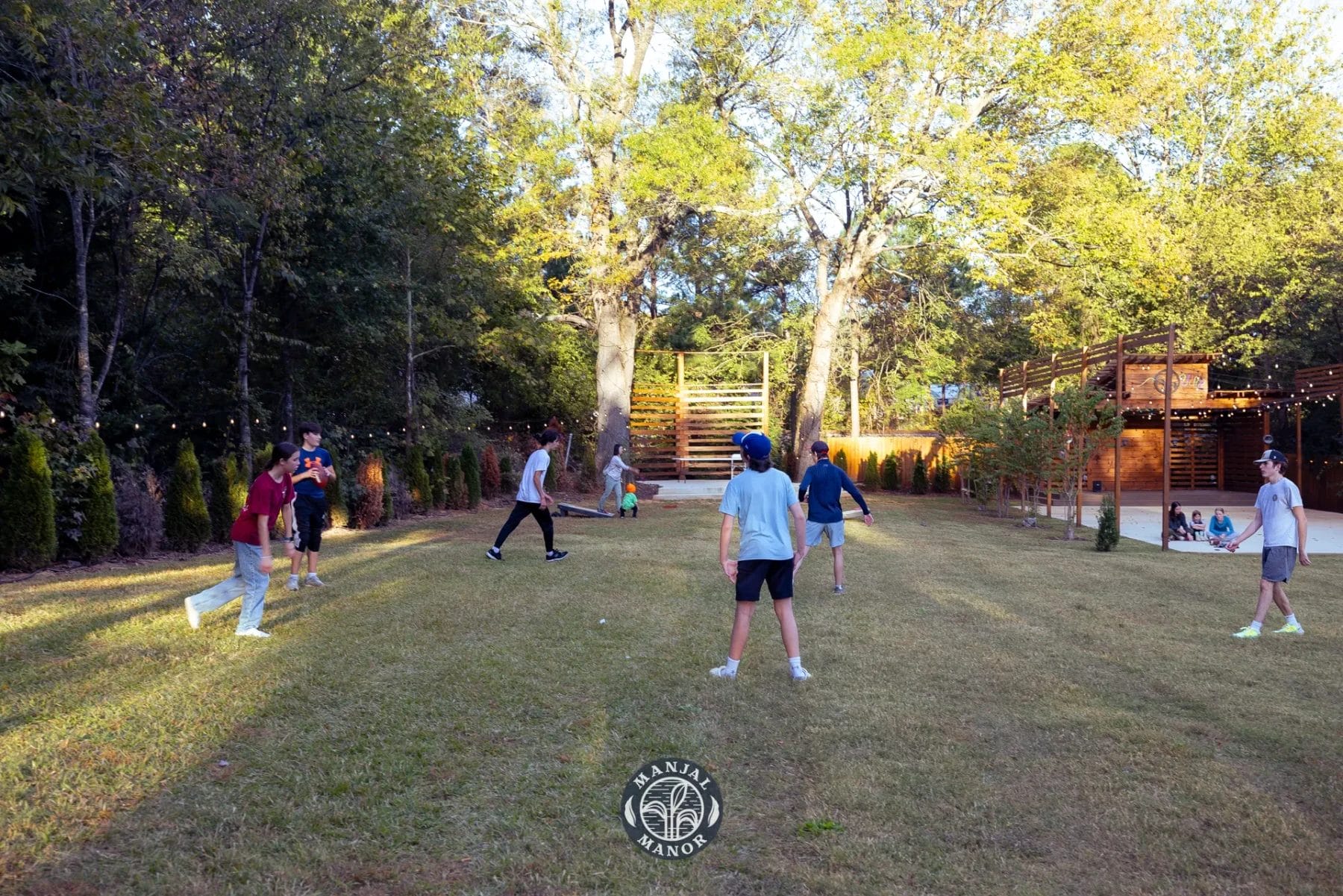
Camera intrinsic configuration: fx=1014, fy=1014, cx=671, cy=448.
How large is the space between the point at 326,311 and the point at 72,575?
921 centimetres

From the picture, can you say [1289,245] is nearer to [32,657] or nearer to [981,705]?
[981,705]

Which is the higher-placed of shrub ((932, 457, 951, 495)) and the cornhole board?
shrub ((932, 457, 951, 495))

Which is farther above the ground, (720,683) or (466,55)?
(466,55)

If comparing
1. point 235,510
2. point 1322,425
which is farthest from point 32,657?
point 1322,425

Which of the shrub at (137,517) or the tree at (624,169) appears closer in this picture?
the shrub at (137,517)

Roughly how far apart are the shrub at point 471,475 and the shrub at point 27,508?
1081cm

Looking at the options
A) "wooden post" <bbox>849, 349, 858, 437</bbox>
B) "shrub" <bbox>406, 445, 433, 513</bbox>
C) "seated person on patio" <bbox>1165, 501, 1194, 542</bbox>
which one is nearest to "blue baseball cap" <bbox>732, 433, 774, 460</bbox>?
"seated person on patio" <bbox>1165, 501, 1194, 542</bbox>

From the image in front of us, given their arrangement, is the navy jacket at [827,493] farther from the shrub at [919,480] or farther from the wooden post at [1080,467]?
the shrub at [919,480]

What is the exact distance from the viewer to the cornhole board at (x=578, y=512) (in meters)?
20.0

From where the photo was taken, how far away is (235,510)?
1427 centimetres

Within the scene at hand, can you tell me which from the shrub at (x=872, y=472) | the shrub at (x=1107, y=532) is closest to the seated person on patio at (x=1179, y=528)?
the shrub at (x=1107, y=532)

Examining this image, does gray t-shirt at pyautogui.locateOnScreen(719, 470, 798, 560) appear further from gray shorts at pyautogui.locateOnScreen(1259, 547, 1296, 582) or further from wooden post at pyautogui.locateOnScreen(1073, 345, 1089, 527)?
wooden post at pyautogui.locateOnScreen(1073, 345, 1089, 527)

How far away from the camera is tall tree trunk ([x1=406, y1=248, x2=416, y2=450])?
20.6 m

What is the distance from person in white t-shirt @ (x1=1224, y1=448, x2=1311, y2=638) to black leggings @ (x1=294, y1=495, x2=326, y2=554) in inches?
334
